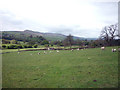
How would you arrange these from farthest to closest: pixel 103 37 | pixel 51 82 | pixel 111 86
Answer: pixel 103 37, pixel 51 82, pixel 111 86

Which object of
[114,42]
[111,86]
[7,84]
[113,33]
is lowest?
[7,84]

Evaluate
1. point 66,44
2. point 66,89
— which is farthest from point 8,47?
point 66,89

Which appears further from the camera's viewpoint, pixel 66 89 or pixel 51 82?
pixel 51 82

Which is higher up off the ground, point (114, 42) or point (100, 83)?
point (114, 42)

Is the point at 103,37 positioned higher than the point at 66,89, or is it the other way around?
the point at 103,37

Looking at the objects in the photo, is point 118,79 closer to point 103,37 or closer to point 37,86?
point 37,86

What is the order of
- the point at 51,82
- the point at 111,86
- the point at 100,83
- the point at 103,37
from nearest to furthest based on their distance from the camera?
the point at 111,86, the point at 100,83, the point at 51,82, the point at 103,37

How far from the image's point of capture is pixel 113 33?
47.8 m

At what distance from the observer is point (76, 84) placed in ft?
21.0

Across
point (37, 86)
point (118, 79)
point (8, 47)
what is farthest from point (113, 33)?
point (8, 47)

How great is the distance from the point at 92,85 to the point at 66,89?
5.97 feet

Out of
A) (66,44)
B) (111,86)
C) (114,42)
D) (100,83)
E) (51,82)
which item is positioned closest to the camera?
(111,86)

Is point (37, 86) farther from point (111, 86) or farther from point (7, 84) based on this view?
point (111, 86)

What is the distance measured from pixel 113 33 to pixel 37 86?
171 ft
